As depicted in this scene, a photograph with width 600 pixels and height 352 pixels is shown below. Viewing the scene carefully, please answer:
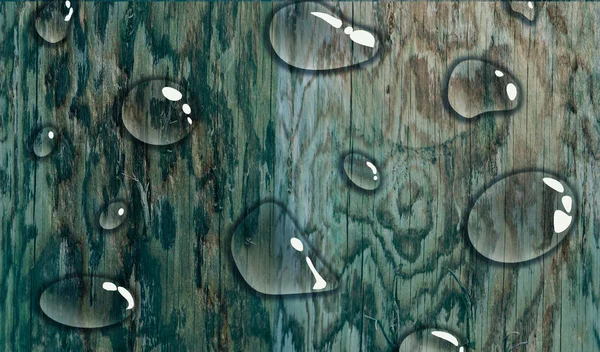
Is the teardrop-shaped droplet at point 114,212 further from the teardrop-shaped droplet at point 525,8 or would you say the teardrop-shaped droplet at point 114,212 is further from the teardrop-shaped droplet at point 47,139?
the teardrop-shaped droplet at point 525,8

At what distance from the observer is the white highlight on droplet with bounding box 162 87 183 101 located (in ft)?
6.61

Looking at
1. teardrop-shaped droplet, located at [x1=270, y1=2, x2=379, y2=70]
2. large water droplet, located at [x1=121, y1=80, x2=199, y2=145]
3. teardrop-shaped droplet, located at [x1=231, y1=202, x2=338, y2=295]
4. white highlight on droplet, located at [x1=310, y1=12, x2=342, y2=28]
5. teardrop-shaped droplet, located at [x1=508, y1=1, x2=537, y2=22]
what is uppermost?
teardrop-shaped droplet, located at [x1=508, y1=1, x2=537, y2=22]

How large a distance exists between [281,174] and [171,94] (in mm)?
430

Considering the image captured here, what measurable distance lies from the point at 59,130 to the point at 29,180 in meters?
0.19

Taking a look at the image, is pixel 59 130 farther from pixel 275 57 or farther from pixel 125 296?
pixel 275 57

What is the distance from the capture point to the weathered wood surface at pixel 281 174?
2014 millimetres

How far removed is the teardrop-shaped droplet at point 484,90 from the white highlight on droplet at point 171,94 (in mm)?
883

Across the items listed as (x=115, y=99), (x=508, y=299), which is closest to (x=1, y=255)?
(x=115, y=99)

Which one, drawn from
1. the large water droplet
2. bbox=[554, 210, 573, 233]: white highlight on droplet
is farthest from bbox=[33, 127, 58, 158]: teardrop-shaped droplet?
bbox=[554, 210, 573, 233]: white highlight on droplet

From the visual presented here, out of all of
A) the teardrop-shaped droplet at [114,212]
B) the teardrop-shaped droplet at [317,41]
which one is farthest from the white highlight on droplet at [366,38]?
the teardrop-shaped droplet at [114,212]

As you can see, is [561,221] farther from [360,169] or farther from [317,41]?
[317,41]

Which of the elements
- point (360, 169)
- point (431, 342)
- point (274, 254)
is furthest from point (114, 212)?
point (431, 342)

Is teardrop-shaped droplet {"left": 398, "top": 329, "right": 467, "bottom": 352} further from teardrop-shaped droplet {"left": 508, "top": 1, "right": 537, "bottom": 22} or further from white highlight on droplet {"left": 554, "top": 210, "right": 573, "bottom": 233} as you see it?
teardrop-shaped droplet {"left": 508, "top": 1, "right": 537, "bottom": 22}

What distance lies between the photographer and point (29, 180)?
80.4 inches
